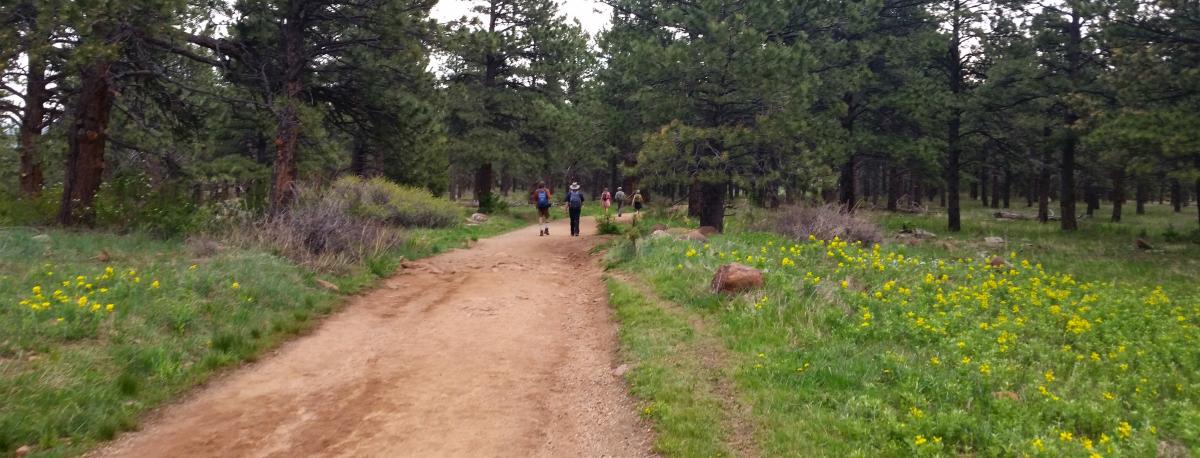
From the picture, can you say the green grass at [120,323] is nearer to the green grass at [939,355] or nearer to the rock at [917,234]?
the green grass at [939,355]

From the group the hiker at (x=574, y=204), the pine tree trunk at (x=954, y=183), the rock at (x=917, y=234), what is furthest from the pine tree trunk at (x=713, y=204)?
the pine tree trunk at (x=954, y=183)

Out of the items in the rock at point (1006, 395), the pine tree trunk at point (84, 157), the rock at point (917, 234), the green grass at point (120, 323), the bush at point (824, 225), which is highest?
the pine tree trunk at point (84, 157)

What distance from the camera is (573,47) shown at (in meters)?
27.1

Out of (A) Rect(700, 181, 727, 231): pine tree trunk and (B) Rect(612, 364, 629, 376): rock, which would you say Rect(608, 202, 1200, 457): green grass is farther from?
(A) Rect(700, 181, 727, 231): pine tree trunk

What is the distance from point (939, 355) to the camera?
6215 millimetres

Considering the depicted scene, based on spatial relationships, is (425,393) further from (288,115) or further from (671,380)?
(288,115)

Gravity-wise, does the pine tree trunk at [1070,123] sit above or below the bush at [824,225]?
above

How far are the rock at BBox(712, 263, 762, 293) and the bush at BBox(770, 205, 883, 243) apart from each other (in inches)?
245

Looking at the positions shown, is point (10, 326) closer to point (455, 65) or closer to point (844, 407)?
point (844, 407)

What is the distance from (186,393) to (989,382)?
6.90 meters

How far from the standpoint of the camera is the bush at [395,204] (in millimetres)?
15763

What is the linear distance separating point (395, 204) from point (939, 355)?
15647mm

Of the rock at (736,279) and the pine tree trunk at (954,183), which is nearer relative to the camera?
the rock at (736,279)

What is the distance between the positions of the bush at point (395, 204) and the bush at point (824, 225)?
32.6 feet
